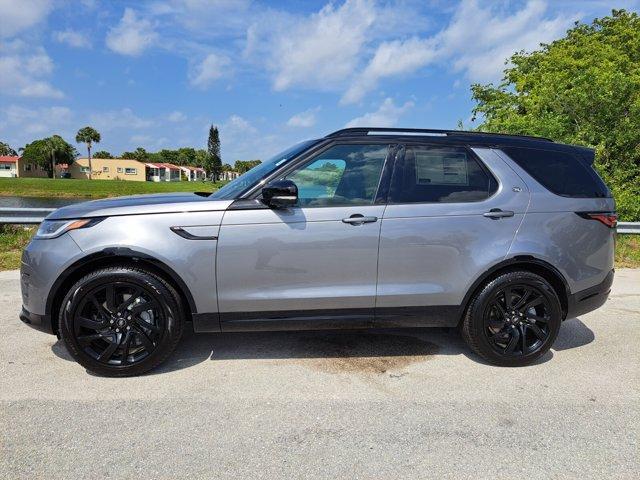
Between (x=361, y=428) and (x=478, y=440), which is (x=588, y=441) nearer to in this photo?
(x=478, y=440)

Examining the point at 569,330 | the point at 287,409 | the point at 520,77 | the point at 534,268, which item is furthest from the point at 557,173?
the point at 520,77

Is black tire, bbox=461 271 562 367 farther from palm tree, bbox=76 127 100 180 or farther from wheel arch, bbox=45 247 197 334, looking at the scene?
palm tree, bbox=76 127 100 180

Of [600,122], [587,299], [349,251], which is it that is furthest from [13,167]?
[587,299]

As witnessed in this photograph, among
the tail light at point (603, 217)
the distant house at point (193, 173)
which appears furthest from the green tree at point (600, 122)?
the distant house at point (193, 173)

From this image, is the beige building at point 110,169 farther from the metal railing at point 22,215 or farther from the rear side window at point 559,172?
the rear side window at point 559,172

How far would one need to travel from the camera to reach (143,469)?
2.29 metres

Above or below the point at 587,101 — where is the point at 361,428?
below

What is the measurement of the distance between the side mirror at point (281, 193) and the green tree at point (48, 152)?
404 ft

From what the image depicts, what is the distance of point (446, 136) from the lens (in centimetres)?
356

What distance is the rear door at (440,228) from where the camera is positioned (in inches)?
131

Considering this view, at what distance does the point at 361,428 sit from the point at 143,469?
1.22 metres

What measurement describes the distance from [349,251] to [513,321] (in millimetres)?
1462

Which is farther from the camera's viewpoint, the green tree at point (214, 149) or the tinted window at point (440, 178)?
the green tree at point (214, 149)

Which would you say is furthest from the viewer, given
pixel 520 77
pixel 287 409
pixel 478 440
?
pixel 520 77
